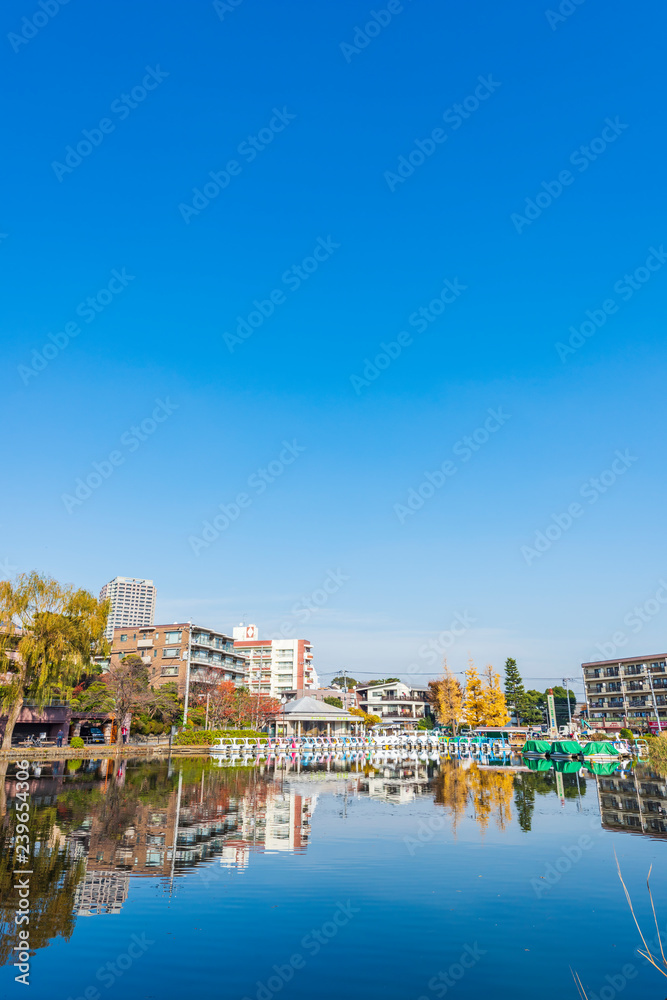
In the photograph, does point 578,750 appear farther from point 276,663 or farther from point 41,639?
point 276,663

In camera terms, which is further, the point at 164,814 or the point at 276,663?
the point at 276,663

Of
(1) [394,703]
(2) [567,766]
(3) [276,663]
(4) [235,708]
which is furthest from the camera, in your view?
(3) [276,663]

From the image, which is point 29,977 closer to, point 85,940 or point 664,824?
point 85,940

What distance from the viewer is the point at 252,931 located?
432 inches

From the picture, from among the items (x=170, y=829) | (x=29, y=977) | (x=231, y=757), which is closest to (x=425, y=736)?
(x=231, y=757)

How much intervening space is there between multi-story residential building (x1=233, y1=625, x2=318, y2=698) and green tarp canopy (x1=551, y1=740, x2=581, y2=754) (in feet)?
212

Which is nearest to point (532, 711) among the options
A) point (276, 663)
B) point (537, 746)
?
point (276, 663)

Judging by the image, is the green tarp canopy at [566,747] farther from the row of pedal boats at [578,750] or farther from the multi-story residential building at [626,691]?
the multi-story residential building at [626,691]

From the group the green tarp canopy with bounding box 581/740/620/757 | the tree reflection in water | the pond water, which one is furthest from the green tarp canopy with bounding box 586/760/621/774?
the pond water

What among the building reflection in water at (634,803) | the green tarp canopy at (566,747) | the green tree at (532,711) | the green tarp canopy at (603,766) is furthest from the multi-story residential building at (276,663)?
the building reflection in water at (634,803)

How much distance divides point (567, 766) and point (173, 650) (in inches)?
1919

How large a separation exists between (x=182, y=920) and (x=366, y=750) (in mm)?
55002

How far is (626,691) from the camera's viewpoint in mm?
93250

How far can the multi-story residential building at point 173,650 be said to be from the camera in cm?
7781
